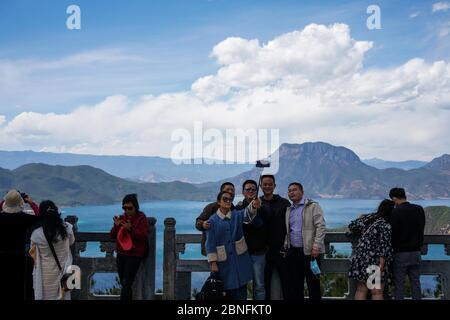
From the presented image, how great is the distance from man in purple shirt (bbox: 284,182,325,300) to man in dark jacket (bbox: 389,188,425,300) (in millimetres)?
1096

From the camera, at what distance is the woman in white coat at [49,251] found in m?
6.52

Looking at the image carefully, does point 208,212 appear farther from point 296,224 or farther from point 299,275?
point 299,275

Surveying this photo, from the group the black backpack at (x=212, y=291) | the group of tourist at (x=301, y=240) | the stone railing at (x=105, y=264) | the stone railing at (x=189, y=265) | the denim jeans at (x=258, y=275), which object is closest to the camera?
the black backpack at (x=212, y=291)

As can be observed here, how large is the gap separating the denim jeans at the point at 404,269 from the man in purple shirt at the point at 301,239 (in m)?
1.16

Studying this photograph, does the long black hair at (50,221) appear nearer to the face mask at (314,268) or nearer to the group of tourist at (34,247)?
the group of tourist at (34,247)

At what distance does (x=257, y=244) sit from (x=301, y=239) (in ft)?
2.12

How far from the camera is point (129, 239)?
287 inches

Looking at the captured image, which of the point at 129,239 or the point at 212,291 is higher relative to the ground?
the point at 129,239

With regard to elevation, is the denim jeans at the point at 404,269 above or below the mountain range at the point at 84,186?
below

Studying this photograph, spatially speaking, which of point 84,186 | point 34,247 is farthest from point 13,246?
point 84,186

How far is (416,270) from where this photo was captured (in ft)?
24.0

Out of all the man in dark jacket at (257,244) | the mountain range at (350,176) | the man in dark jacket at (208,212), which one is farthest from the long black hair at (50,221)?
the mountain range at (350,176)
